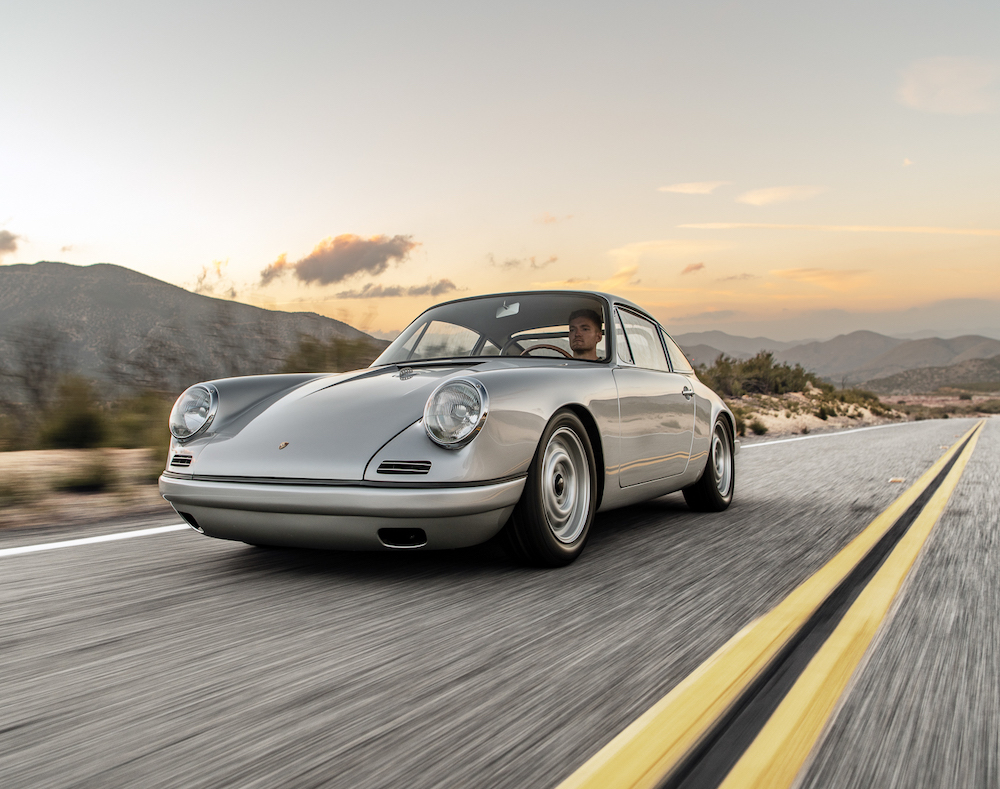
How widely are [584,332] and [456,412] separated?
1.90 m

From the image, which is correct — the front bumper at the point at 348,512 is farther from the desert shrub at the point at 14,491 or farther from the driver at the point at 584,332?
the desert shrub at the point at 14,491

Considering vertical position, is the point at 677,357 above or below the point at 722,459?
above

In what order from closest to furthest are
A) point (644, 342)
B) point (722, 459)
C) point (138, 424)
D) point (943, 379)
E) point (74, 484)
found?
point (644, 342), point (722, 459), point (74, 484), point (138, 424), point (943, 379)

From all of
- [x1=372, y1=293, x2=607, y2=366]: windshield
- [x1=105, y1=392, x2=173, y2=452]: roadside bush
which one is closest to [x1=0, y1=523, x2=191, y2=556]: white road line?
[x1=372, y1=293, x2=607, y2=366]: windshield

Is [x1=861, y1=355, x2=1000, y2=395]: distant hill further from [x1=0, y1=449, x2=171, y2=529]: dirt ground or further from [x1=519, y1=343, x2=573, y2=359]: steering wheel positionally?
[x1=519, y1=343, x2=573, y2=359]: steering wheel

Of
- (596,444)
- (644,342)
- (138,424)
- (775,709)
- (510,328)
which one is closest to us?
(775,709)

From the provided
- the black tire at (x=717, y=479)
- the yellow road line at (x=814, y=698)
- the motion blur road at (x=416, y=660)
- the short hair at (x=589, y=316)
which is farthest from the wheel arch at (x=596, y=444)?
the black tire at (x=717, y=479)

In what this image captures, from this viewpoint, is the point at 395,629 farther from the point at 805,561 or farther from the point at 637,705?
the point at 805,561

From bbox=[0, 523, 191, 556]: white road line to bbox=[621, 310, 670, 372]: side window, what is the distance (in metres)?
3.10

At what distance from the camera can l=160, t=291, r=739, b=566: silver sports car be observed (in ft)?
10.5

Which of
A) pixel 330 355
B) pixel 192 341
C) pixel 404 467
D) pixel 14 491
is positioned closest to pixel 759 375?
pixel 330 355

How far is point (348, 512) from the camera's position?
3143 mm

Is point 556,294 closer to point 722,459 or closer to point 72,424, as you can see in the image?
point 722,459

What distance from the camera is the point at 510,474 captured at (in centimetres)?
341
